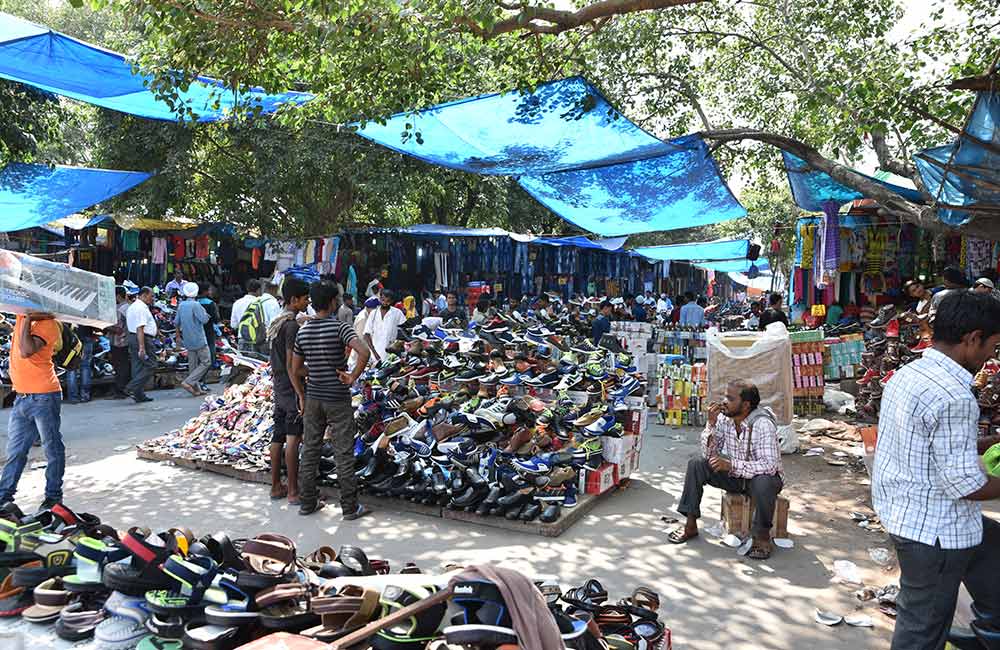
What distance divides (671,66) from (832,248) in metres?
4.16

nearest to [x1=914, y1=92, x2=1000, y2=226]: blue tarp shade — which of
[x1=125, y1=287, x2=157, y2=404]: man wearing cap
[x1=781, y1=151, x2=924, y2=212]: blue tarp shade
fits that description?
[x1=781, y1=151, x2=924, y2=212]: blue tarp shade

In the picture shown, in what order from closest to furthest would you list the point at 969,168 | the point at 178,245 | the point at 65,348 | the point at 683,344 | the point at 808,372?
the point at 65,348 < the point at 969,168 < the point at 808,372 < the point at 683,344 < the point at 178,245

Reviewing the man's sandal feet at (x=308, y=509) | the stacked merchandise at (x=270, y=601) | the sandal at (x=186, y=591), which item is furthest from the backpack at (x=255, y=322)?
the sandal at (x=186, y=591)

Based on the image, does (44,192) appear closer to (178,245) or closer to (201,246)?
(178,245)

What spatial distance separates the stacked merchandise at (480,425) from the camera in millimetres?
5551

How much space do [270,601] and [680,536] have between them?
3.33 m

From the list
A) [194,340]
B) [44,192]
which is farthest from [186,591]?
[44,192]

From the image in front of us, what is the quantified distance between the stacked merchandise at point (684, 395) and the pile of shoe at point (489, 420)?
2723 mm

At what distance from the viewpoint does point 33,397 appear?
5078 millimetres

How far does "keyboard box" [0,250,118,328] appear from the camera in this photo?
4.70 metres

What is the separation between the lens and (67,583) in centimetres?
304

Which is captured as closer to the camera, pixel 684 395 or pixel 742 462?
pixel 742 462

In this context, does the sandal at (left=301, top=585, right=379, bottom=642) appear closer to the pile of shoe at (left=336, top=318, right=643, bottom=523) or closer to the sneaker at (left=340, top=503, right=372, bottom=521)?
the pile of shoe at (left=336, top=318, right=643, bottom=523)

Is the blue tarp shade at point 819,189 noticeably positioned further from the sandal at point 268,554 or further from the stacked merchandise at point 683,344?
the sandal at point 268,554
